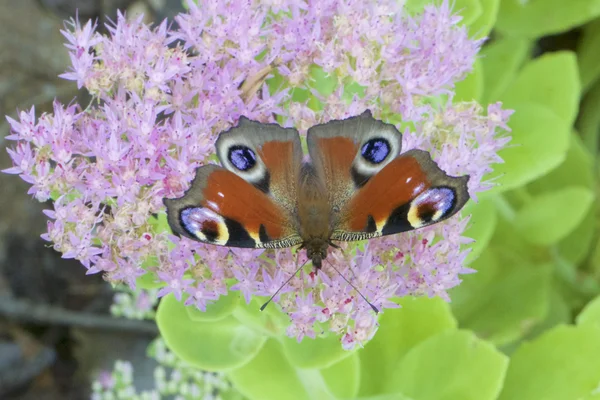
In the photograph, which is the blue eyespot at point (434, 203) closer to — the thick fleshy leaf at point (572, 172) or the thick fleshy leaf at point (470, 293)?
the thick fleshy leaf at point (470, 293)

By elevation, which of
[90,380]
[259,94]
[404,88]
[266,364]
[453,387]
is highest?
[90,380]

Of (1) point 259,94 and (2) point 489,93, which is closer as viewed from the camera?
(1) point 259,94

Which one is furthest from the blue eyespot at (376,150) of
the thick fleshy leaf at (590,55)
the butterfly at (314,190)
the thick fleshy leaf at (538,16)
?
the thick fleshy leaf at (590,55)

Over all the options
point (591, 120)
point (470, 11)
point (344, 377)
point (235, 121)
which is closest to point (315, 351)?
point (344, 377)

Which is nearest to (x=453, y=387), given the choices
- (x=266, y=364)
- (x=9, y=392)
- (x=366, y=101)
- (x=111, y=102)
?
(x=266, y=364)

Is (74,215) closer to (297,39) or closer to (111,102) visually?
(111,102)

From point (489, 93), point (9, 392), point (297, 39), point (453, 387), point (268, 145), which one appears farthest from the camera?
point (9, 392)
